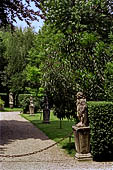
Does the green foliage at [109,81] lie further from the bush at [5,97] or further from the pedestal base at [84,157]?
the bush at [5,97]

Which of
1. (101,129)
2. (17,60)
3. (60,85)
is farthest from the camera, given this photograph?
(17,60)

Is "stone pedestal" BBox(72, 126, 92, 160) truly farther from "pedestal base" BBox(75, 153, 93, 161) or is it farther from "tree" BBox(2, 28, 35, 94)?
"tree" BBox(2, 28, 35, 94)

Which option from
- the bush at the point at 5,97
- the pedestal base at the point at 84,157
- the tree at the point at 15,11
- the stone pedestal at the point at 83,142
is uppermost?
the tree at the point at 15,11

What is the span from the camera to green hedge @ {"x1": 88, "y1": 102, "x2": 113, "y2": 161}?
7.66 m

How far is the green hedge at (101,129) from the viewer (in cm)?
766

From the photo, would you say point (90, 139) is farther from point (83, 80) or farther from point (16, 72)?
point (16, 72)

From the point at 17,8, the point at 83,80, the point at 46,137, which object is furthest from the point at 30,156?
the point at 17,8

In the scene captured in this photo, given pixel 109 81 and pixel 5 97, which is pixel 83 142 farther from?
pixel 5 97

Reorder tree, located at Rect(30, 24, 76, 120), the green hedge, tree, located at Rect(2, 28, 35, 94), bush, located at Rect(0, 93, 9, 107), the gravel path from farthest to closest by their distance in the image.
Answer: bush, located at Rect(0, 93, 9, 107)
tree, located at Rect(2, 28, 35, 94)
tree, located at Rect(30, 24, 76, 120)
the green hedge
the gravel path

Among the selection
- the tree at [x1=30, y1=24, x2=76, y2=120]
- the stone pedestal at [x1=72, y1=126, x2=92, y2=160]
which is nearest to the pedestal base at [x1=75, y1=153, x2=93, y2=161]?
the stone pedestal at [x1=72, y1=126, x2=92, y2=160]

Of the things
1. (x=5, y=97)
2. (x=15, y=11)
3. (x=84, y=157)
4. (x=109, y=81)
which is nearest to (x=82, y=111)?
(x=84, y=157)

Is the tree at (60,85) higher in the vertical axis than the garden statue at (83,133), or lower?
higher

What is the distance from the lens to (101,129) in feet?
25.2

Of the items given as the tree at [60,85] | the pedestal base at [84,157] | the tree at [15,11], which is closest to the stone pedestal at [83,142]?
the pedestal base at [84,157]
